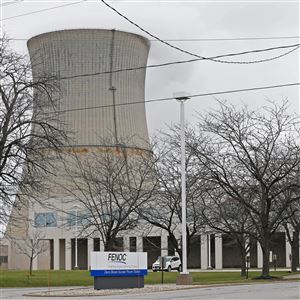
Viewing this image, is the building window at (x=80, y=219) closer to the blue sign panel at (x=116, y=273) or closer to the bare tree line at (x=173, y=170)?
the bare tree line at (x=173, y=170)

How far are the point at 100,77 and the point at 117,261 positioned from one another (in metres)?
30.6

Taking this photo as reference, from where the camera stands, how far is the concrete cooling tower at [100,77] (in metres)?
56.2

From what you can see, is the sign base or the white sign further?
the sign base

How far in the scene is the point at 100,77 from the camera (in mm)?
57312

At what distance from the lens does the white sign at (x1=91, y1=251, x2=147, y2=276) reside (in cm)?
2792

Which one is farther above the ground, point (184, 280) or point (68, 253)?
point (68, 253)

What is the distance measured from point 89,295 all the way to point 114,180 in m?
17.9

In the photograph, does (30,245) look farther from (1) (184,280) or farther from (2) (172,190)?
(1) (184,280)

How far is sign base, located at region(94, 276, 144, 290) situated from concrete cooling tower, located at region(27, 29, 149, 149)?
26169mm

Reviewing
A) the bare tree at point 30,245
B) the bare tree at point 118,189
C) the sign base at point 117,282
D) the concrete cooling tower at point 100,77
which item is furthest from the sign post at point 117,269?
the bare tree at point 30,245

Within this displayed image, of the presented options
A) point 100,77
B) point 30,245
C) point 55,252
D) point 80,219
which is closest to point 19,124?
point 80,219

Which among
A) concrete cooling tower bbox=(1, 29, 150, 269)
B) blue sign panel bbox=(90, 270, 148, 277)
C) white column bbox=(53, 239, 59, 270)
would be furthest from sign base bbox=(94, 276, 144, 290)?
white column bbox=(53, 239, 59, 270)

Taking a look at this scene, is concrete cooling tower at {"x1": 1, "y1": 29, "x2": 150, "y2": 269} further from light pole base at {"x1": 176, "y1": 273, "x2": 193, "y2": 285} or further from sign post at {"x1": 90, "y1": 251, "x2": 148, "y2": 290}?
sign post at {"x1": 90, "y1": 251, "x2": 148, "y2": 290}

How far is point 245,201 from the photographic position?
1443 inches
